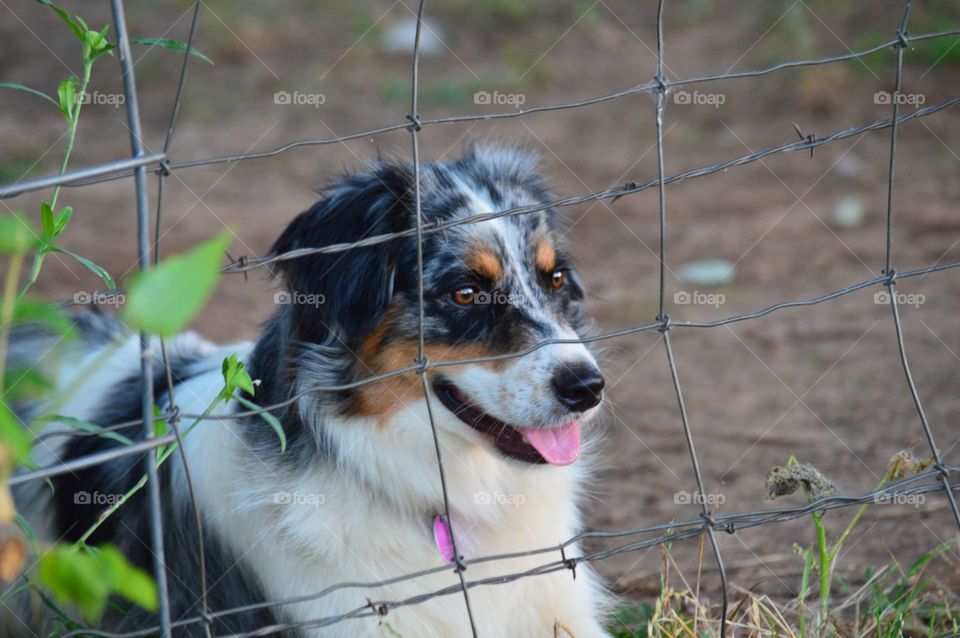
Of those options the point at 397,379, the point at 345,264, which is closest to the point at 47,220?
the point at 345,264

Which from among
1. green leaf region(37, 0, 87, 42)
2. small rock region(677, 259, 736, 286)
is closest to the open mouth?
green leaf region(37, 0, 87, 42)

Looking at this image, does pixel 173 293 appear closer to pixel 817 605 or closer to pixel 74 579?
pixel 74 579

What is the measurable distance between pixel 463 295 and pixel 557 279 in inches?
14.3

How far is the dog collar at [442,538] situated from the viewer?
2.86 meters

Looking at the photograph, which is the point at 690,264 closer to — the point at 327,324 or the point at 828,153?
the point at 828,153

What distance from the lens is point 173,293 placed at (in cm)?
111

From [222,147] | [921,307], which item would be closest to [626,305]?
[921,307]

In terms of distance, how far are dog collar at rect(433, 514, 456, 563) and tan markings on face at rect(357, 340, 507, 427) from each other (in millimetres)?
327

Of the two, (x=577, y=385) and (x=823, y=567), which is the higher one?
(x=577, y=385)

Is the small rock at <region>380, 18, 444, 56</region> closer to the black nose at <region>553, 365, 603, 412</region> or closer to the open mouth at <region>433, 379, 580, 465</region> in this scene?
the open mouth at <region>433, 379, 580, 465</region>

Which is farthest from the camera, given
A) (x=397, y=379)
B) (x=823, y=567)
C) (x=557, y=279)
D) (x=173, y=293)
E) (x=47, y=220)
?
(x=557, y=279)

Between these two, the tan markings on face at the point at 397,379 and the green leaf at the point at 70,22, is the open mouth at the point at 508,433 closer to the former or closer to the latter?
the tan markings on face at the point at 397,379

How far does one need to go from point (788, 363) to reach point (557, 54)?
484 cm

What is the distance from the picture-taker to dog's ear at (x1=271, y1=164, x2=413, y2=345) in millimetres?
2887
